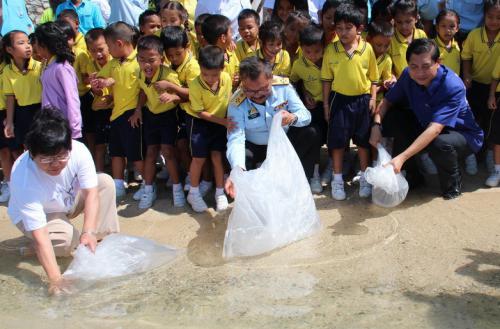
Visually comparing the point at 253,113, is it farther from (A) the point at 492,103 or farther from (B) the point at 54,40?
(A) the point at 492,103

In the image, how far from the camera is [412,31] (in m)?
4.83

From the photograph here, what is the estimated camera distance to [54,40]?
177 inches

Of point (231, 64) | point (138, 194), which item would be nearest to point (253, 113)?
point (231, 64)

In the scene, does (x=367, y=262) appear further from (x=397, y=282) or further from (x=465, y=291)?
(x=465, y=291)

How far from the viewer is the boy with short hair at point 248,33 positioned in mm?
4871

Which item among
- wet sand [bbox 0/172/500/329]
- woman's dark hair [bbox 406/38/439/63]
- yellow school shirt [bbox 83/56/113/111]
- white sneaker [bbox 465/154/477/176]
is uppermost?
woman's dark hair [bbox 406/38/439/63]

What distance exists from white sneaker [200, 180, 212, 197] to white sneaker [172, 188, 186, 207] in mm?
184

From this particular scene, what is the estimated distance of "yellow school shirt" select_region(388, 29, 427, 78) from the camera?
480cm

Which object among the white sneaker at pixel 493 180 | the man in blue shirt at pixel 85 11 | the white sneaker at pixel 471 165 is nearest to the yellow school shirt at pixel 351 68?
the white sneaker at pixel 471 165

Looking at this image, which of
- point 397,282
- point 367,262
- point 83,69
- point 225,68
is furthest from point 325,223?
point 83,69

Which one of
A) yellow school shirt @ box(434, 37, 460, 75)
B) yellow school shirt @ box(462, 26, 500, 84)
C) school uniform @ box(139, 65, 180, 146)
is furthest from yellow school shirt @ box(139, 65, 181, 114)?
yellow school shirt @ box(462, 26, 500, 84)

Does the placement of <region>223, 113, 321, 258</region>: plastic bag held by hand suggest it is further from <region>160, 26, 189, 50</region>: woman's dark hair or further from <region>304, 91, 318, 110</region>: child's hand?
<region>160, 26, 189, 50</region>: woman's dark hair

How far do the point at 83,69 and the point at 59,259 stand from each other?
192cm

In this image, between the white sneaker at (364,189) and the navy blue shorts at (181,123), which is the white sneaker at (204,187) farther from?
the white sneaker at (364,189)
